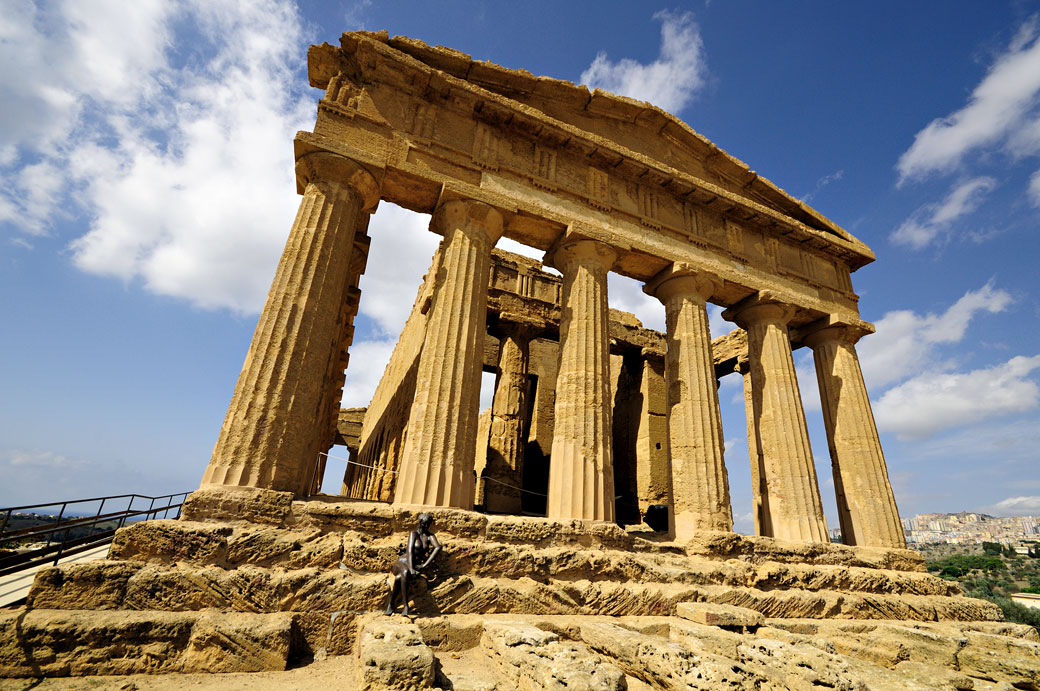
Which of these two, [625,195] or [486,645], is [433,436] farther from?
[625,195]

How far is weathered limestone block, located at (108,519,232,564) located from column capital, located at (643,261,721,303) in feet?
30.2

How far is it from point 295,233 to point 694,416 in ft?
25.5

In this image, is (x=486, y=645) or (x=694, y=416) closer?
(x=486, y=645)

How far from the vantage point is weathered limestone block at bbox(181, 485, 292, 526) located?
560 cm

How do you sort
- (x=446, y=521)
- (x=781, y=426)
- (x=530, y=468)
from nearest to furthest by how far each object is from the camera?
(x=446, y=521) < (x=781, y=426) < (x=530, y=468)

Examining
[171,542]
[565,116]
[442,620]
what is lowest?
[442,620]

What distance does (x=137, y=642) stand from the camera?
176 inches

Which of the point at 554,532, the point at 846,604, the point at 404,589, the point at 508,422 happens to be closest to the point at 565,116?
the point at 508,422

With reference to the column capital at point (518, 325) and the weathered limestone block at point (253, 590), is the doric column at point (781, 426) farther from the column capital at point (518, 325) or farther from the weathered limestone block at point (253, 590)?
the weathered limestone block at point (253, 590)

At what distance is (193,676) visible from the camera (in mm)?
4410

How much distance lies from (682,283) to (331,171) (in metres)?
7.37

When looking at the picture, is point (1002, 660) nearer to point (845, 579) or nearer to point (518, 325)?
point (845, 579)

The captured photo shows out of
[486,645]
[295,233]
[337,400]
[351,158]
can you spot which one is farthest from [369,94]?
[486,645]

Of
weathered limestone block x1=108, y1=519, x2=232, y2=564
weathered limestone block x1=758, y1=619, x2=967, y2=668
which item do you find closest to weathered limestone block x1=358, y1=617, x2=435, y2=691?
weathered limestone block x1=108, y1=519, x2=232, y2=564
